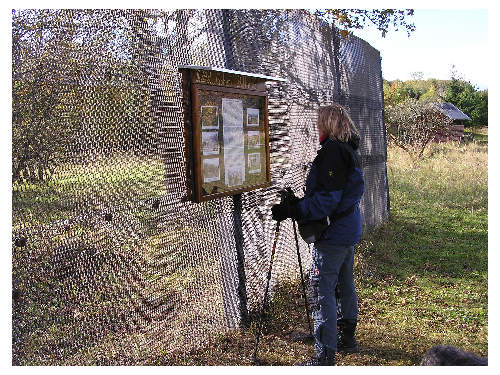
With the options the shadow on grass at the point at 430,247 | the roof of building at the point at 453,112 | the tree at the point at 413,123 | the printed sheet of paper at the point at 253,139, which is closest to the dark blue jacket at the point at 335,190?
the printed sheet of paper at the point at 253,139

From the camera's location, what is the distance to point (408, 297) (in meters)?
6.49

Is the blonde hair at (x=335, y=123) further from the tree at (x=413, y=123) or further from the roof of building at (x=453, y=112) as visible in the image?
the roof of building at (x=453, y=112)

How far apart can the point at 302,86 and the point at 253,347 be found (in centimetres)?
331

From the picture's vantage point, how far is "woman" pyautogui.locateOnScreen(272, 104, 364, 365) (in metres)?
4.20

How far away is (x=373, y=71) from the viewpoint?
10469 millimetres

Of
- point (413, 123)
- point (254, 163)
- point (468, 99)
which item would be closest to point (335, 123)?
point (254, 163)

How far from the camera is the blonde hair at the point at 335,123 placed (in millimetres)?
4348

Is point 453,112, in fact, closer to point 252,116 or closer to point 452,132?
point 452,132

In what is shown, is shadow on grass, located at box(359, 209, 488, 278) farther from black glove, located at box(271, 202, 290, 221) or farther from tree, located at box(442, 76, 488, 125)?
tree, located at box(442, 76, 488, 125)

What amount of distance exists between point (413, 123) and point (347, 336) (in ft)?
63.8

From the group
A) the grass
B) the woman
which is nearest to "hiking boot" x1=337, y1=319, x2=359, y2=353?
the grass

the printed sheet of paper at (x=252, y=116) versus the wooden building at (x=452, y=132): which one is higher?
the wooden building at (x=452, y=132)

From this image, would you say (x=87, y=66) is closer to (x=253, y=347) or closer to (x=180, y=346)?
(x=180, y=346)

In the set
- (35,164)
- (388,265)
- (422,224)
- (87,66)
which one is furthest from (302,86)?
(422,224)
